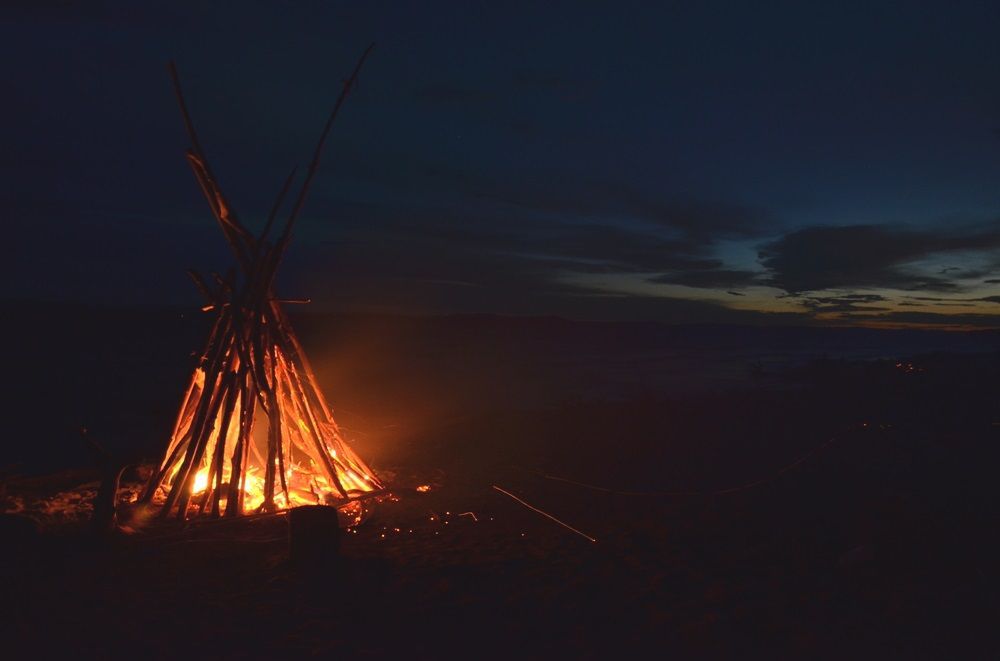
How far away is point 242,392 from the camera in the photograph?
19.1 ft

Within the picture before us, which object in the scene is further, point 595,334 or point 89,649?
point 595,334

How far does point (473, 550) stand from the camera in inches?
206

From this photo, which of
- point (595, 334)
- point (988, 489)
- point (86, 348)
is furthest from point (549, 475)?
point (595, 334)

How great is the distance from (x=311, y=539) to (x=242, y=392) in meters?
1.72

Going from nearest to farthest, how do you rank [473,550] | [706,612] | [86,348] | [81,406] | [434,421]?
[706,612] < [473,550] < [434,421] < [81,406] < [86,348]

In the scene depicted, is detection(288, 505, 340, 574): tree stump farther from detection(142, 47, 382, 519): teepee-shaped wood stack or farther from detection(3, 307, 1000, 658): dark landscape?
detection(142, 47, 382, 519): teepee-shaped wood stack

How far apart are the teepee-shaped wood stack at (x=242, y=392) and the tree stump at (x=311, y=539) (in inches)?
48.4

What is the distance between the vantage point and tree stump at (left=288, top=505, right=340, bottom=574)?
475 cm

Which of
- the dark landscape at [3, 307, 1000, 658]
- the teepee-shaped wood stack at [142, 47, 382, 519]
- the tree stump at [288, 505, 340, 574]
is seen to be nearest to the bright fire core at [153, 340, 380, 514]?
the teepee-shaped wood stack at [142, 47, 382, 519]

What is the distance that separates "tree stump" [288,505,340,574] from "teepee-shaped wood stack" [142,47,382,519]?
4.03ft

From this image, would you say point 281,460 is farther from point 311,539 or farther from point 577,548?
point 577,548

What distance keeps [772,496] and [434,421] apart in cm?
655

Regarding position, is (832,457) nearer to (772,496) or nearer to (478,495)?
(772,496)

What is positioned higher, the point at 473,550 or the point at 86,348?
the point at 86,348
